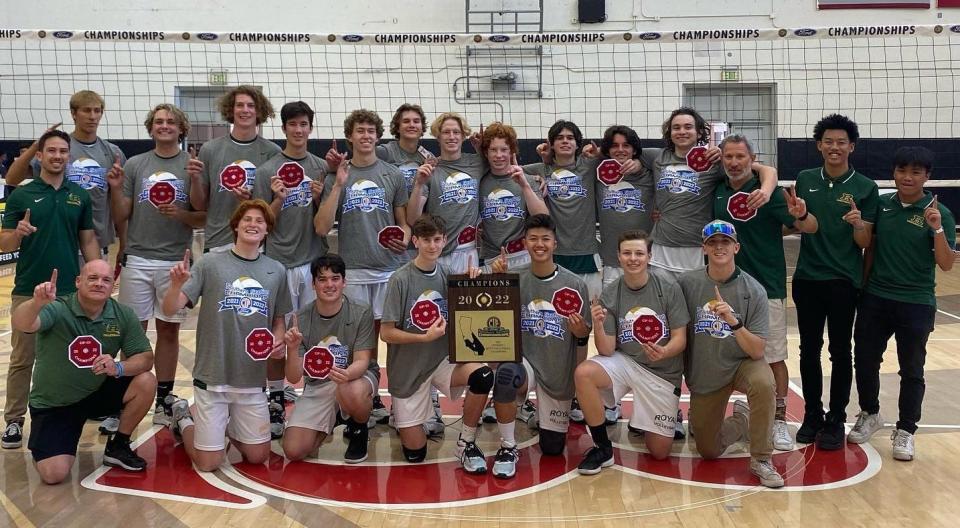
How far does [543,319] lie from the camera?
487cm

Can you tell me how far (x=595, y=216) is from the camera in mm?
5660

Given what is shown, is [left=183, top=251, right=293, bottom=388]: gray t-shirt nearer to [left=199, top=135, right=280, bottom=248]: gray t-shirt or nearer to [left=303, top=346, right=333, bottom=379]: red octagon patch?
[left=303, top=346, right=333, bottom=379]: red octagon patch

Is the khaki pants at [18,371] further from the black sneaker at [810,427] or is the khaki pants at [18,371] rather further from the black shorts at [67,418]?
the black sneaker at [810,427]

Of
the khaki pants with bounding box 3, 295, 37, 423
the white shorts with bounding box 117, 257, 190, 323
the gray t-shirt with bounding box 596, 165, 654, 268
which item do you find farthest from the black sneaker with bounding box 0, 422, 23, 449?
the gray t-shirt with bounding box 596, 165, 654, 268

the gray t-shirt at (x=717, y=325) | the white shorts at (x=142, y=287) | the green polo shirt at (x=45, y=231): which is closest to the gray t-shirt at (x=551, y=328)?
the gray t-shirt at (x=717, y=325)

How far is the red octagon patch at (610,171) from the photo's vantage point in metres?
5.48

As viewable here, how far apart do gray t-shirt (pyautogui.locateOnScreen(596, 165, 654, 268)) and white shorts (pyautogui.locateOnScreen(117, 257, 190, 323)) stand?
8.94 ft

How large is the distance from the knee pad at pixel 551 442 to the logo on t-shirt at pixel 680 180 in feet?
5.44

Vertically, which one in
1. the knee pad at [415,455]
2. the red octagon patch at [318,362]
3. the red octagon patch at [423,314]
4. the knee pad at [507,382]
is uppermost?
the red octagon patch at [423,314]

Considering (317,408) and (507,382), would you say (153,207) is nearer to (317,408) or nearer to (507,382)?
(317,408)

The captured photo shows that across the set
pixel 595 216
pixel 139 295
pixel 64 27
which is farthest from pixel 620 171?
pixel 64 27

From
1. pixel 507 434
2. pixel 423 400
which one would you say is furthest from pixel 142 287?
pixel 507 434

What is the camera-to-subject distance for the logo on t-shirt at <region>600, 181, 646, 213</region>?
5.53 m

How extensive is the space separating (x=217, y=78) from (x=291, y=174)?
1121cm
